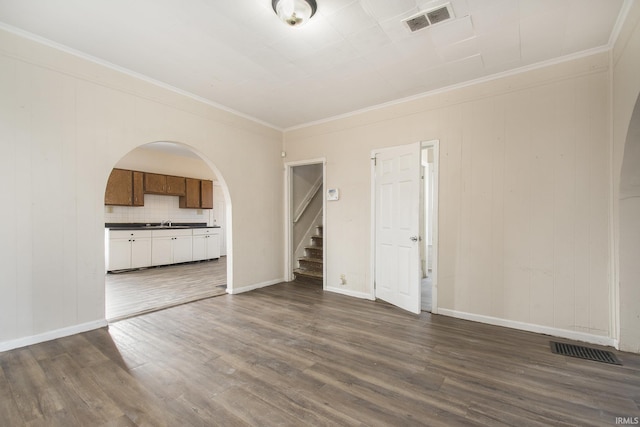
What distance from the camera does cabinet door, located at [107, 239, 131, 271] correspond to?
5.86 metres

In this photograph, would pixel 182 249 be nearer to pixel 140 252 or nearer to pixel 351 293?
pixel 140 252

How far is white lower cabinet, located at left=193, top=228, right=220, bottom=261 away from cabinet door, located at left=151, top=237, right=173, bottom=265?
0.66 metres

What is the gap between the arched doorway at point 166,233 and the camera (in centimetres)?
457

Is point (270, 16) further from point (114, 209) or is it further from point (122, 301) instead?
point (114, 209)

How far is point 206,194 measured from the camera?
802 centimetres

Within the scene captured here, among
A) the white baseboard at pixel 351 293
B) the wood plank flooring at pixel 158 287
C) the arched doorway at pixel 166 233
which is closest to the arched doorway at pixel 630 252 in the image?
the white baseboard at pixel 351 293

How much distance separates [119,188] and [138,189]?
15.1 inches

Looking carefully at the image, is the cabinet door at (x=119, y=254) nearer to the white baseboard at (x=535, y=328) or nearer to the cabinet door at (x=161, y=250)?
the cabinet door at (x=161, y=250)

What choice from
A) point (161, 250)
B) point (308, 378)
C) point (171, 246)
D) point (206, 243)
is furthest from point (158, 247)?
point (308, 378)

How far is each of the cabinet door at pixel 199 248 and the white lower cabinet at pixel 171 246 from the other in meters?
0.12

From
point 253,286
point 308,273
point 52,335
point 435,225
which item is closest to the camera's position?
point 52,335

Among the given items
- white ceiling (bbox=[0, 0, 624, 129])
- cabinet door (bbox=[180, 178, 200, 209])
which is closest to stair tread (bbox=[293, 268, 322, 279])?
white ceiling (bbox=[0, 0, 624, 129])

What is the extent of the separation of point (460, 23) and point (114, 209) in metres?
7.47

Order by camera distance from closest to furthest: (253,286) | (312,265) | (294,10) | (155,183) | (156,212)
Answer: (294,10)
(253,286)
(312,265)
(155,183)
(156,212)
